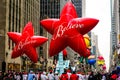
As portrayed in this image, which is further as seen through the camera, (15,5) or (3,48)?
(15,5)

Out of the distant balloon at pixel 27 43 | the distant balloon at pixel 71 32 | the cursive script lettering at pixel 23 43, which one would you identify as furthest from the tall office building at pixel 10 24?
the distant balloon at pixel 71 32

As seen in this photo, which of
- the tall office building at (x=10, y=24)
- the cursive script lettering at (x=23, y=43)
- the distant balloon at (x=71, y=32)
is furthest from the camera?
the tall office building at (x=10, y=24)

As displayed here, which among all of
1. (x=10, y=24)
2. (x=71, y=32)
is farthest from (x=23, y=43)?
(x=10, y=24)

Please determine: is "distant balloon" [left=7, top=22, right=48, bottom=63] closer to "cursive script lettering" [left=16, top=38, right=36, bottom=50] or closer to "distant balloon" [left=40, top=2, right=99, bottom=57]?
"cursive script lettering" [left=16, top=38, right=36, bottom=50]

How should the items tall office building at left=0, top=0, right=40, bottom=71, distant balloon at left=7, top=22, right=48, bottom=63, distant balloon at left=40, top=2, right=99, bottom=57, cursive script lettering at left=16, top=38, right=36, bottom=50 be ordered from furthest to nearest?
tall office building at left=0, top=0, right=40, bottom=71 < distant balloon at left=7, top=22, right=48, bottom=63 < cursive script lettering at left=16, top=38, right=36, bottom=50 < distant balloon at left=40, top=2, right=99, bottom=57

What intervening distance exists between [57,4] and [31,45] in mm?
128723

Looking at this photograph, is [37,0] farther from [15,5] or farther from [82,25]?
[82,25]

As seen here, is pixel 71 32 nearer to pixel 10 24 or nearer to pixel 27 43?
pixel 27 43

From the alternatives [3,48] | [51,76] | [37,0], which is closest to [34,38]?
[51,76]

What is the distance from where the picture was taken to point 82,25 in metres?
24.0

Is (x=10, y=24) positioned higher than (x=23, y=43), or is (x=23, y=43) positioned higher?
(x=10, y=24)

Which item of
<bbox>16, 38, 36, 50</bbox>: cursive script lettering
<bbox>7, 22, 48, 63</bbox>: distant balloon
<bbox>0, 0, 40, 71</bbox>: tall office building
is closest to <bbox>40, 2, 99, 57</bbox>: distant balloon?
<bbox>7, 22, 48, 63</bbox>: distant balloon

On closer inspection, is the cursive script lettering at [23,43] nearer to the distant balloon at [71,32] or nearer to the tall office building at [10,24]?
the distant balloon at [71,32]

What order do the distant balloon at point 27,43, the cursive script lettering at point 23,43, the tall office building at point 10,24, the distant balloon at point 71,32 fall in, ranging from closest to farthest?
1. the distant balloon at point 71,32
2. the cursive script lettering at point 23,43
3. the distant balloon at point 27,43
4. the tall office building at point 10,24
